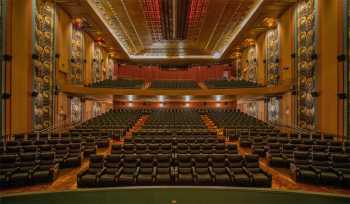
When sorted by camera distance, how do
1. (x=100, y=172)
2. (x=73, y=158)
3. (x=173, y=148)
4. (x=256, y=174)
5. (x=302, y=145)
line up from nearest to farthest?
(x=100, y=172) → (x=256, y=174) → (x=73, y=158) → (x=173, y=148) → (x=302, y=145)

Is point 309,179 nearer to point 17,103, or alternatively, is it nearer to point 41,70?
point 17,103

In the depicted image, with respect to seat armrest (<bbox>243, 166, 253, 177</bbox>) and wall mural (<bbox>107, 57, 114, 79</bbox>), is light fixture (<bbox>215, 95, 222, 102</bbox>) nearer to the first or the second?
wall mural (<bbox>107, 57, 114, 79</bbox>)

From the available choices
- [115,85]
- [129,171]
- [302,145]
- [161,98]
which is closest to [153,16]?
[115,85]

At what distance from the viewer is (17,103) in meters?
10.5

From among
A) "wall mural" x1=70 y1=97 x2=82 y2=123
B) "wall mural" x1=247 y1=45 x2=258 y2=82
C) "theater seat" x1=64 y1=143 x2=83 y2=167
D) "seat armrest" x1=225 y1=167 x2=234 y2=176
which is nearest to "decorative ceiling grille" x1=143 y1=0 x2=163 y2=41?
"wall mural" x1=70 y1=97 x2=82 y2=123

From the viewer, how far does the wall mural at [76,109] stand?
54.4 ft

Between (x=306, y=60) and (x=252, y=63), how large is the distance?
32.0 ft

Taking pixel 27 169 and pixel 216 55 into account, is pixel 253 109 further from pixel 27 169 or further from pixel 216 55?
pixel 27 169

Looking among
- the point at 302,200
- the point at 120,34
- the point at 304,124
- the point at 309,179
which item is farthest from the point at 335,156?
the point at 120,34

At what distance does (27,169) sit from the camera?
5297 millimetres

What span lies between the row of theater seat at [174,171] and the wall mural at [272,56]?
12913 mm

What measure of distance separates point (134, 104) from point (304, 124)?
15741mm

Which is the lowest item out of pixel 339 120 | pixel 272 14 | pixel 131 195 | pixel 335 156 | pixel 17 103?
pixel 131 195

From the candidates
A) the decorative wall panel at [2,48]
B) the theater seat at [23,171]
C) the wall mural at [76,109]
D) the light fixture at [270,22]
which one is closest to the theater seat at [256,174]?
the theater seat at [23,171]
